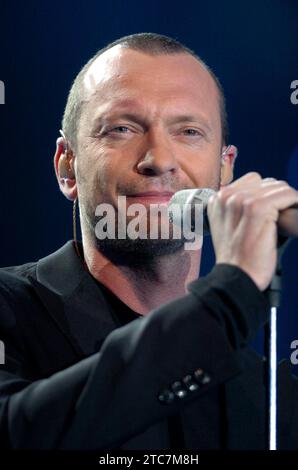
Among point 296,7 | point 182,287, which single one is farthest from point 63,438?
point 296,7

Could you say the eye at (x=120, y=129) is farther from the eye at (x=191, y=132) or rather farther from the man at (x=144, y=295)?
the eye at (x=191, y=132)

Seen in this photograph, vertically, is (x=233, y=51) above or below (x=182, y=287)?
above

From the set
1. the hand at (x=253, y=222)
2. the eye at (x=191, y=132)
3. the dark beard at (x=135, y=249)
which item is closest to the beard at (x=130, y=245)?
the dark beard at (x=135, y=249)

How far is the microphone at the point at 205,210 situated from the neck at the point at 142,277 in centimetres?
23

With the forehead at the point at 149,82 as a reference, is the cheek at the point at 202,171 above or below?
below

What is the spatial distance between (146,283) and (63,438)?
62 cm

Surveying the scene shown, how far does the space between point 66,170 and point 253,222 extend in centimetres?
86

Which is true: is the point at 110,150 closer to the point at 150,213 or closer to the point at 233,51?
the point at 150,213

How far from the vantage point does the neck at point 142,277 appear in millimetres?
1566

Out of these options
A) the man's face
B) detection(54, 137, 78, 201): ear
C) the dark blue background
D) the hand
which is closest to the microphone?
the hand

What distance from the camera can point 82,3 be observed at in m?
2.13

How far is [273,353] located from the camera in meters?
1.03

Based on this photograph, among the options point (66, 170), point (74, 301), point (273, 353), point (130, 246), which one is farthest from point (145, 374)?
point (66, 170)

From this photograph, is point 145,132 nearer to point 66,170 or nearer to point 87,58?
point 66,170
